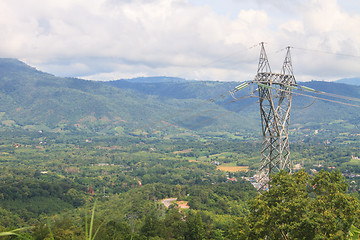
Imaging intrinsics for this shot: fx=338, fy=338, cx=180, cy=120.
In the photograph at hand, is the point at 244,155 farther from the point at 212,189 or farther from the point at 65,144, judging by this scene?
the point at 65,144

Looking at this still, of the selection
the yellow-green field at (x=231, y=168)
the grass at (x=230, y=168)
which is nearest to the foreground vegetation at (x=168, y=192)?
the grass at (x=230, y=168)

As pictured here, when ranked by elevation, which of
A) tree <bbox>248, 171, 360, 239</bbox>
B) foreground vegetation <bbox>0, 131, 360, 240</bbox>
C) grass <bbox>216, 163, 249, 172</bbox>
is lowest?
grass <bbox>216, 163, 249, 172</bbox>

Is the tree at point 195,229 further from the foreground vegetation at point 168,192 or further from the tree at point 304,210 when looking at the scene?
the tree at point 304,210

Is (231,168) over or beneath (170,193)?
beneath

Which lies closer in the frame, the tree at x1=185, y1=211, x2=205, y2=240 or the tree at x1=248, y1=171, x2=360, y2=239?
the tree at x1=248, y1=171, x2=360, y2=239

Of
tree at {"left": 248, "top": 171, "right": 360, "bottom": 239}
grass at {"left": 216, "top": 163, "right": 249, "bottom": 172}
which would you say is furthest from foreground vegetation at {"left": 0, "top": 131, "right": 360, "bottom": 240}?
grass at {"left": 216, "top": 163, "right": 249, "bottom": 172}

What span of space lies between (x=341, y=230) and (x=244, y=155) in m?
144

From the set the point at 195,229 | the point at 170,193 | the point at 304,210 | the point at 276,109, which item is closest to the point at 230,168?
the point at 170,193

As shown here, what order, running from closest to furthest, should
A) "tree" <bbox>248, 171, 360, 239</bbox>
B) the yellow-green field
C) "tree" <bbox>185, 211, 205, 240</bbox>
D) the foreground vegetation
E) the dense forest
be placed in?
"tree" <bbox>248, 171, 360, 239</bbox>, the dense forest, the foreground vegetation, "tree" <bbox>185, 211, 205, 240</bbox>, the yellow-green field

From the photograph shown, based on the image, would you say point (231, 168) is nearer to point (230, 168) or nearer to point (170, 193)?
point (230, 168)

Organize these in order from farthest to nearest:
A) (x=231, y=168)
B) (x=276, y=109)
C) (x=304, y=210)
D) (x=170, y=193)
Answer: (x=231, y=168) → (x=170, y=193) → (x=276, y=109) → (x=304, y=210)

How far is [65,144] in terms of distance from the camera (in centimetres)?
19462

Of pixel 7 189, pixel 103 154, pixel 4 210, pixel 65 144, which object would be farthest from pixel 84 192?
pixel 65 144

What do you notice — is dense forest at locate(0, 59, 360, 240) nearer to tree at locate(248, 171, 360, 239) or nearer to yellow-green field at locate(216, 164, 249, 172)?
tree at locate(248, 171, 360, 239)
